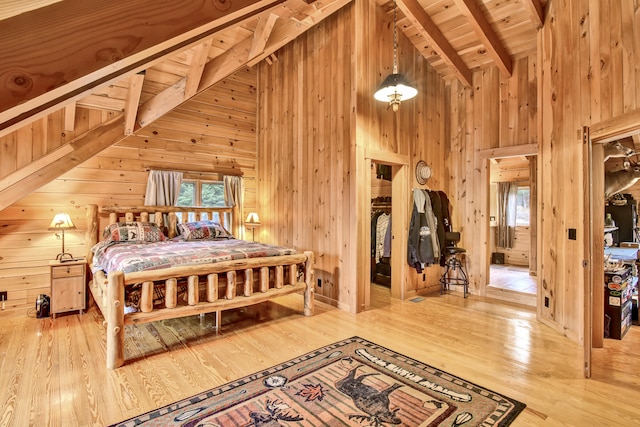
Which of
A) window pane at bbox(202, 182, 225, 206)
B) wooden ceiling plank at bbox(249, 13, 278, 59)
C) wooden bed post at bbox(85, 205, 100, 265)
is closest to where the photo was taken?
wooden ceiling plank at bbox(249, 13, 278, 59)

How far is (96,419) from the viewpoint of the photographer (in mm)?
1969

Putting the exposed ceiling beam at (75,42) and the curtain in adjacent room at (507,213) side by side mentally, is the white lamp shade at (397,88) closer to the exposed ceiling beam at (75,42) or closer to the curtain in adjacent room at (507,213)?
the exposed ceiling beam at (75,42)

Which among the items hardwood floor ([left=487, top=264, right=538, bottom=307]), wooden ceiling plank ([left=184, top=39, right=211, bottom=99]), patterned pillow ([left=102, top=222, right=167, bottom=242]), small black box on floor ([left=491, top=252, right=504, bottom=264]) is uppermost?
wooden ceiling plank ([left=184, top=39, right=211, bottom=99])

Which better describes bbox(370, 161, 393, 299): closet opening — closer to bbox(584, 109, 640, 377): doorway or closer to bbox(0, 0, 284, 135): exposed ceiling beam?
bbox(584, 109, 640, 377): doorway

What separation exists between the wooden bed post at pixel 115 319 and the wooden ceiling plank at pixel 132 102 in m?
1.93

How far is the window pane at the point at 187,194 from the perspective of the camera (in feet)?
17.3

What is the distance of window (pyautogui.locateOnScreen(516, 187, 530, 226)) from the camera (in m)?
7.70

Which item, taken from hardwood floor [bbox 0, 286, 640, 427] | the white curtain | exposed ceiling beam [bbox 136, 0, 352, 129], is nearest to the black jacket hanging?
hardwood floor [bbox 0, 286, 640, 427]

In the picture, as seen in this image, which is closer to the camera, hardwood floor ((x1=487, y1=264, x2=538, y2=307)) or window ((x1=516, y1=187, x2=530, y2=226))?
hardwood floor ((x1=487, y1=264, x2=538, y2=307))

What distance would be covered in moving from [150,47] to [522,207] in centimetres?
892

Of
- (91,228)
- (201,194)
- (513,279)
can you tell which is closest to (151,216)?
(91,228)

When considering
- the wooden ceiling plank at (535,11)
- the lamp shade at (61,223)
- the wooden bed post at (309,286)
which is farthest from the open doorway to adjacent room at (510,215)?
the lamp shade at (61,223)

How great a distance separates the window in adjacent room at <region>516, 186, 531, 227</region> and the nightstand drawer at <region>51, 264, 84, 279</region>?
871 cm

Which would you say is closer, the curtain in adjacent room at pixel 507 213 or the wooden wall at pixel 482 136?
the wooden wall at pixel 482 136
